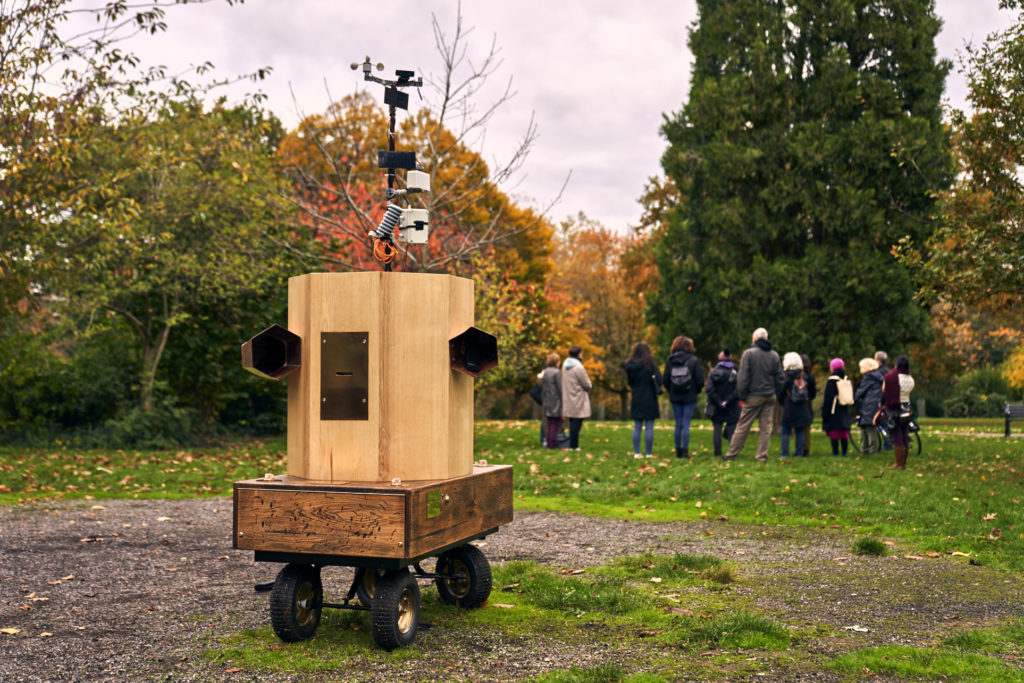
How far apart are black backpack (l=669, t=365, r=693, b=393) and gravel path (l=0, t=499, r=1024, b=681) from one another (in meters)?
4.89

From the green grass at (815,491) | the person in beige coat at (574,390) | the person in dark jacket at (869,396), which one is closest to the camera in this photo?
the green grass at (815,491)

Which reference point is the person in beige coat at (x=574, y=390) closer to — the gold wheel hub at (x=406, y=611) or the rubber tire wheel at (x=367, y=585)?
the rubber tire wheel at (x=367, y=585)

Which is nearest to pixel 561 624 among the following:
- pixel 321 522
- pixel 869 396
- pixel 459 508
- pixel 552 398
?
pixel 459 508

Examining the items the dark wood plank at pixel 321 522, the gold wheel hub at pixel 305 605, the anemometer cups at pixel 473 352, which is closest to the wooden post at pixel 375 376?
the anemometer cups at pixel 473 352

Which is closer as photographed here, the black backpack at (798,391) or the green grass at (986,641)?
the green grass at (986,641)

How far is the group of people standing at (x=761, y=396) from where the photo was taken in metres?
13.8

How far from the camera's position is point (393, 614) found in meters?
5.08

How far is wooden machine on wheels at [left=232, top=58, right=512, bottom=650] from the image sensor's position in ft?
16.5

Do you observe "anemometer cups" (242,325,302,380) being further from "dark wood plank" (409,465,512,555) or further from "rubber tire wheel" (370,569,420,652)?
"rubber tire wheel" (370,569,420,652)

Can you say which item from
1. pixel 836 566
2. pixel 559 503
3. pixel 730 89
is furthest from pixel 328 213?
pixel 836 566

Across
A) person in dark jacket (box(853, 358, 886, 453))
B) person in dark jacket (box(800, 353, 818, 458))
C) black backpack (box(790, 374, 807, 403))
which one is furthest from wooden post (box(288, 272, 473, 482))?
person in dark jacket (box(853, 358, 886, 453))

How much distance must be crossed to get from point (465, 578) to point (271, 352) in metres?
1.96

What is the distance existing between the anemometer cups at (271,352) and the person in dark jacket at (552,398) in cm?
1072

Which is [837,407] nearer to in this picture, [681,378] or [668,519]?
→ [681,378]
